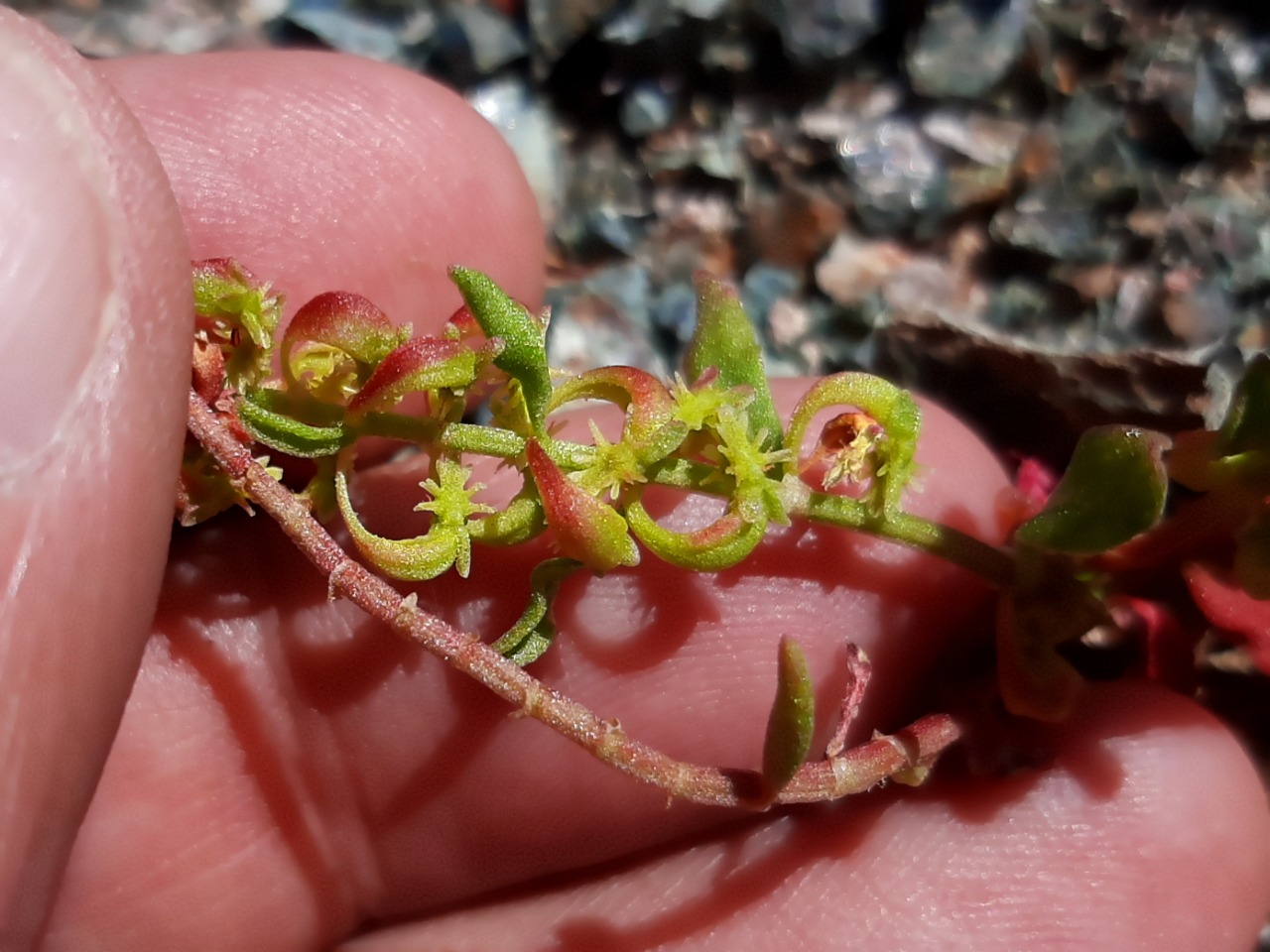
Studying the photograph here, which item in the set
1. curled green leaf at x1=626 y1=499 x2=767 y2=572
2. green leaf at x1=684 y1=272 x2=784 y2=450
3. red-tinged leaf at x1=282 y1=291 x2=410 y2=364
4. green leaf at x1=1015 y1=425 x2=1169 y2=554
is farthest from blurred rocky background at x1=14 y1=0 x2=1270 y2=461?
red-tinged leaf at x1=282 y1=291 x2=410 y2=364

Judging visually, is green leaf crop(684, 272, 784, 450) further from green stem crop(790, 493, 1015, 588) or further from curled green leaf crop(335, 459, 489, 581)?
curled green leaf crop(335, 459, 489, 581)

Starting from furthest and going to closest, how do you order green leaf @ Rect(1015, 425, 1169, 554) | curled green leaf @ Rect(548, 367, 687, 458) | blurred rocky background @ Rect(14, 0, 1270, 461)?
1. blurred rocky background @ Rect(14, 0, 1270, 461)
2. curled green leaf @ Rect(548, 367, 687, 458)
3. green leaf @ Rect(1015, 425, 1169, 554)

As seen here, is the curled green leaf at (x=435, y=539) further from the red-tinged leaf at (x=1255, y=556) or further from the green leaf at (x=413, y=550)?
the red-tinged leaf at (x=1255, y=556)

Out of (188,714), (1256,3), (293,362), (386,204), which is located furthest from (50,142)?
(1256,3)

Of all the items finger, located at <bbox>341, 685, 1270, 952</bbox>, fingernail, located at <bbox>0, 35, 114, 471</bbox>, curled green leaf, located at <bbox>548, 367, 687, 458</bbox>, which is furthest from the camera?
finger, located at <bbox>341, 685, 1270, 952</bbox>

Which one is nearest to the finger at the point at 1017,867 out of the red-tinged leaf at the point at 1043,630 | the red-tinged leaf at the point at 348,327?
the red-tinged leaf at the point at 1043,630

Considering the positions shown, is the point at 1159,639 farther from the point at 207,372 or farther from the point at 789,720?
the point at 207,372

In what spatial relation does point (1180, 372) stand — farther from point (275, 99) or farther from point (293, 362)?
point (275, 99)
